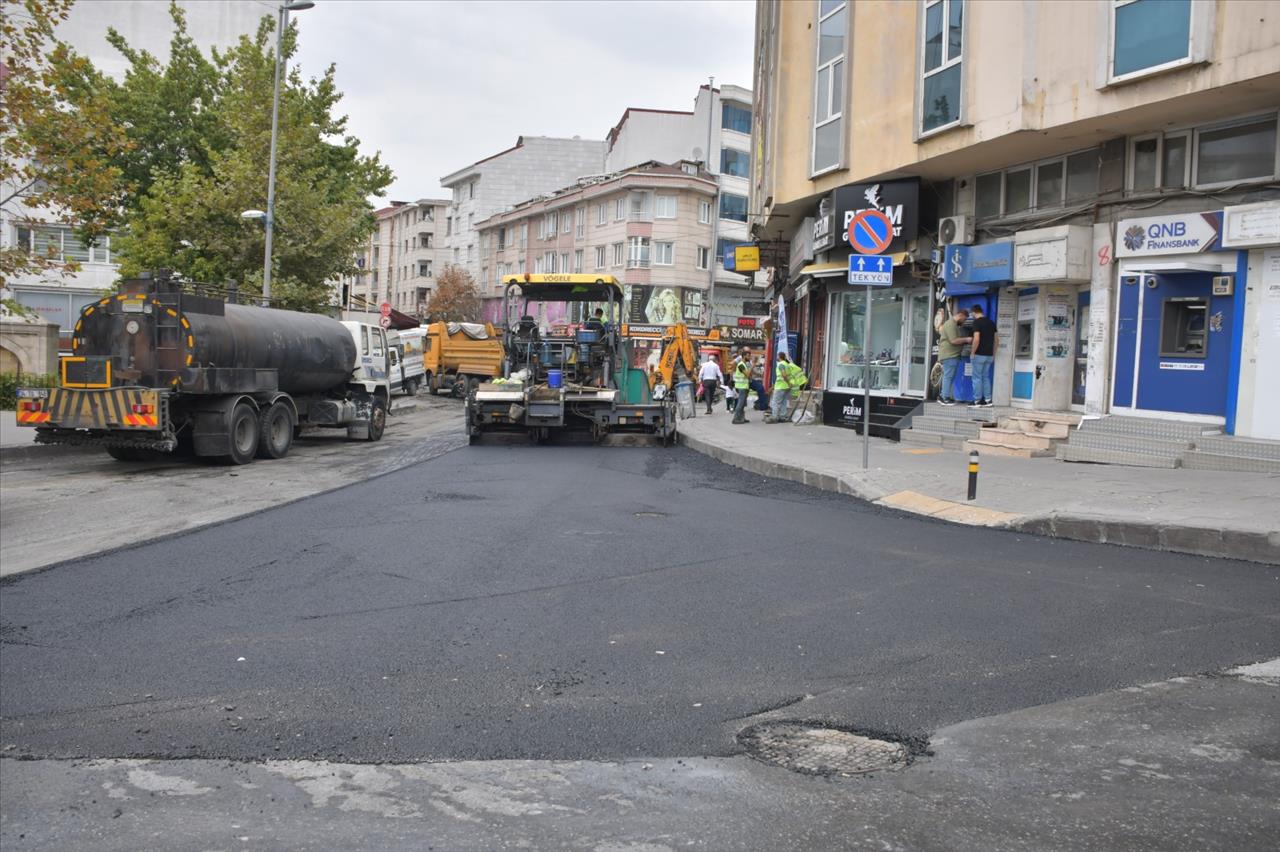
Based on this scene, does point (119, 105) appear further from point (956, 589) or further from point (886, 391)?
point (956, 589)

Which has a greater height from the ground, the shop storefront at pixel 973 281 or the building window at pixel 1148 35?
the building window at pixel 1148 35

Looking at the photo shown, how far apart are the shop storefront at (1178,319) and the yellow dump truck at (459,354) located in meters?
29.8

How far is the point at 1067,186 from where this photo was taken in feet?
53.3

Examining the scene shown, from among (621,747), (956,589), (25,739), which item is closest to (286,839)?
(621,747)

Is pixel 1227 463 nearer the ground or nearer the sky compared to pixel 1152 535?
nearer the sky

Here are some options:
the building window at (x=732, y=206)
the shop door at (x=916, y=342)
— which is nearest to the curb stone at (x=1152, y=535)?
the shop door at (x=916, y=342)

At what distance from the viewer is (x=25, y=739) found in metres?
4.71

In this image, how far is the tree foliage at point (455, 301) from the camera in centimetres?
7150

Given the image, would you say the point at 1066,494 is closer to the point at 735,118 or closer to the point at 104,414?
the point at 104,414

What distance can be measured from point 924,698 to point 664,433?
15.3 m

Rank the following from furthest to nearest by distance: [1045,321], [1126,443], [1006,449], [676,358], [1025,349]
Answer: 1. [676,358]
2. [1025,349]
3. [1045,321]
4. [1006,449]
5. [1126,443]

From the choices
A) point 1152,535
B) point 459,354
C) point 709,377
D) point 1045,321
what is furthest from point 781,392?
point 459,354

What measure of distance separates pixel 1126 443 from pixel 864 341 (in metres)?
7.28

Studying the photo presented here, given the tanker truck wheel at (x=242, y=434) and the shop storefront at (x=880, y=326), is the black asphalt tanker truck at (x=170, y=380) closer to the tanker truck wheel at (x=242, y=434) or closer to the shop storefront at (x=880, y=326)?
the tanker truck wheel at (x=242, y=434)
